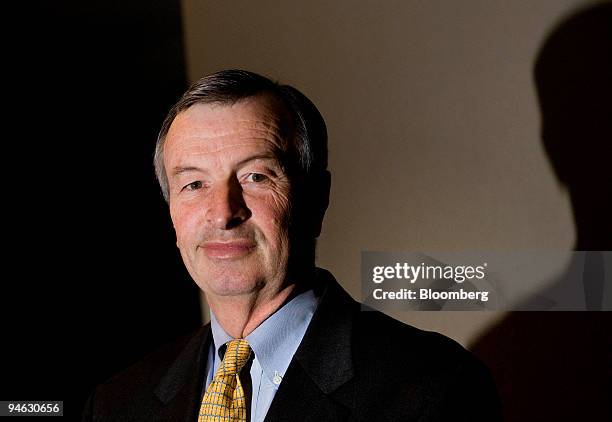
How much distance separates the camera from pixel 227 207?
1420mm

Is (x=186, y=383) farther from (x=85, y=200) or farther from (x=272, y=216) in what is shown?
(x=85, y=200)

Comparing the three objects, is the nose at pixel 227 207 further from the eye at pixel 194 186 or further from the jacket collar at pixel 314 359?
the jacket collar at pixel 314 359

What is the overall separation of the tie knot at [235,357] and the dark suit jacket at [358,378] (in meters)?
0.08

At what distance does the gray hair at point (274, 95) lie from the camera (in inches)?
58.0

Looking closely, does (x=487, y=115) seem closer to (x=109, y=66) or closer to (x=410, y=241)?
(x=410, y=241)

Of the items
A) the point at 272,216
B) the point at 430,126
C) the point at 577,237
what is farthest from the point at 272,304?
the point at 577,237

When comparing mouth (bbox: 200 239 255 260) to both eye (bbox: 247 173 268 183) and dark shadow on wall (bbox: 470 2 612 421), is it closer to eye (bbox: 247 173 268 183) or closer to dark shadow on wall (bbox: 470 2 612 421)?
eye (bbox: 247 173 268 183)

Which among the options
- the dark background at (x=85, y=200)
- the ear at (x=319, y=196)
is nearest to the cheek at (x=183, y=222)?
the ear at (x=319, y=196)

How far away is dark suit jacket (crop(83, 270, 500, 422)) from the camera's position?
1386mm

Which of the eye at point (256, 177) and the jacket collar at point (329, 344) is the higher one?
the eye at point (256, 177)

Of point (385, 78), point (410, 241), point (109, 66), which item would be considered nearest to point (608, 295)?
point (410, 241)

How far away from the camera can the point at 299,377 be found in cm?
142

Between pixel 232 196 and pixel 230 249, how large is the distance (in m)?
0.08

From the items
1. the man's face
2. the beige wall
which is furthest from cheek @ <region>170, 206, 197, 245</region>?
the beige wall
